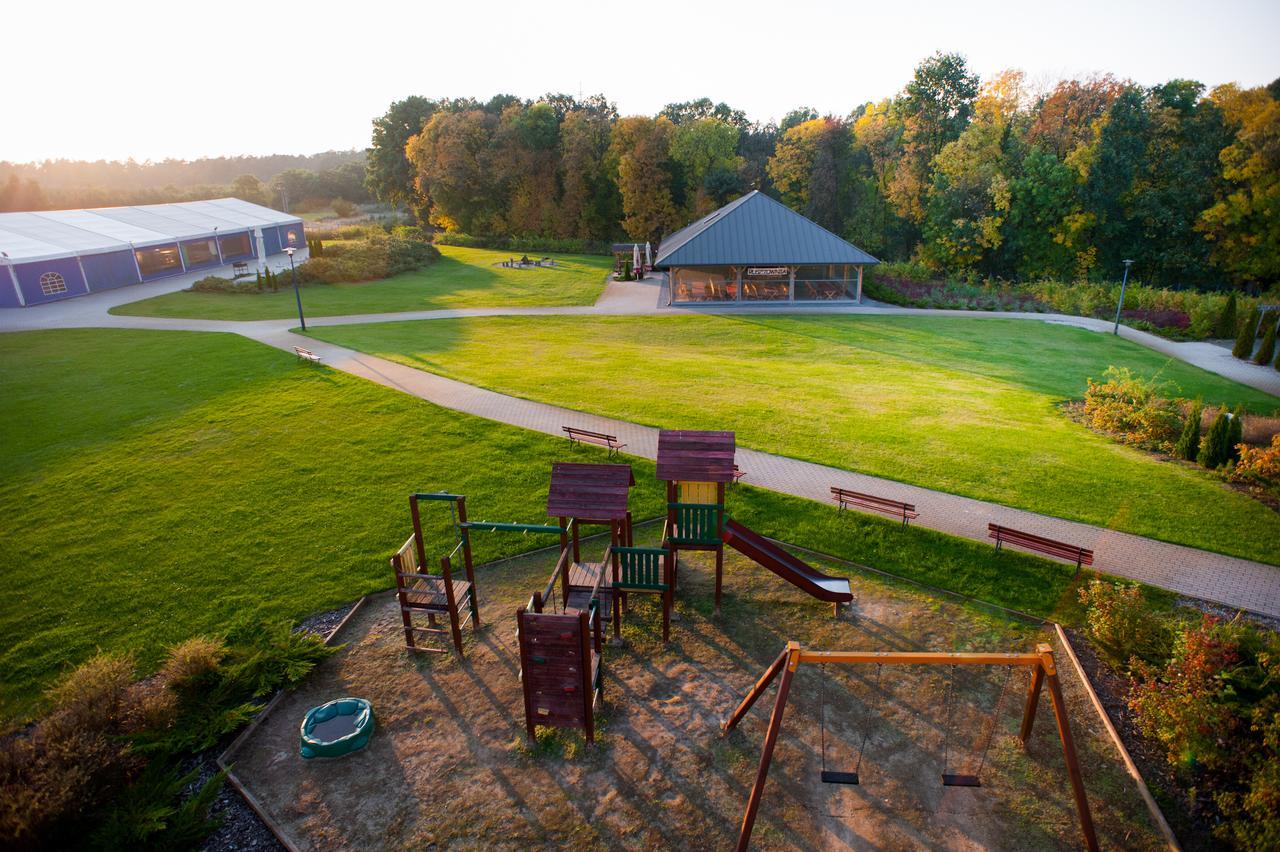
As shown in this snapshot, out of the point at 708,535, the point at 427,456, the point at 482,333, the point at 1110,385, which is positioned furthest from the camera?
the point at 482,333

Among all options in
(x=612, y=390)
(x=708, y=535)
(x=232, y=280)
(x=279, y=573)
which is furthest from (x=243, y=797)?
(x=232, y=280)

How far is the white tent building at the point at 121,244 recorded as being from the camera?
112ft

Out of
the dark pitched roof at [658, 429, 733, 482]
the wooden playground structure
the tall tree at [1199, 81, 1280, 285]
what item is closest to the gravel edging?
the wooden playground structure

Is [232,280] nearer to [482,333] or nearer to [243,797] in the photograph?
[482,333]

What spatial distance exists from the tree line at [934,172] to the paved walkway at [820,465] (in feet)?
40.5

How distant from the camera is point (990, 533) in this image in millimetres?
12891

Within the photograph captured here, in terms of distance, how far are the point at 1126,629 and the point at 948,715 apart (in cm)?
334

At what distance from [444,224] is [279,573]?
5831 centimetres

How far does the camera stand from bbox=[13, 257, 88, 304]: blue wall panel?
110 ft

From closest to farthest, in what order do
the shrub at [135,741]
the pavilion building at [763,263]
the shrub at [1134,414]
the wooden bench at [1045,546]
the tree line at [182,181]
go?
the shrub at [135,741]
the wooden bench at [1045,546]
the shrub at [1134,414]
the pavilion building at [763,263]
the tree line at [182,181]

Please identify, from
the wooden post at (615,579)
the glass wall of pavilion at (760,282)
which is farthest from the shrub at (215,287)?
the wooden post at (615,579)

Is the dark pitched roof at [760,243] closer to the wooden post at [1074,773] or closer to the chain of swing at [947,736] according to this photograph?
the chain of swing at [947,736]

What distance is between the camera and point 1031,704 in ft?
27.7

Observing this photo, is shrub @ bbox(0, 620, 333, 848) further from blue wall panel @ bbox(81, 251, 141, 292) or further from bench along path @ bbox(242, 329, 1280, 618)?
blue wall panel @ bbox(81, 251, 141, 292)
